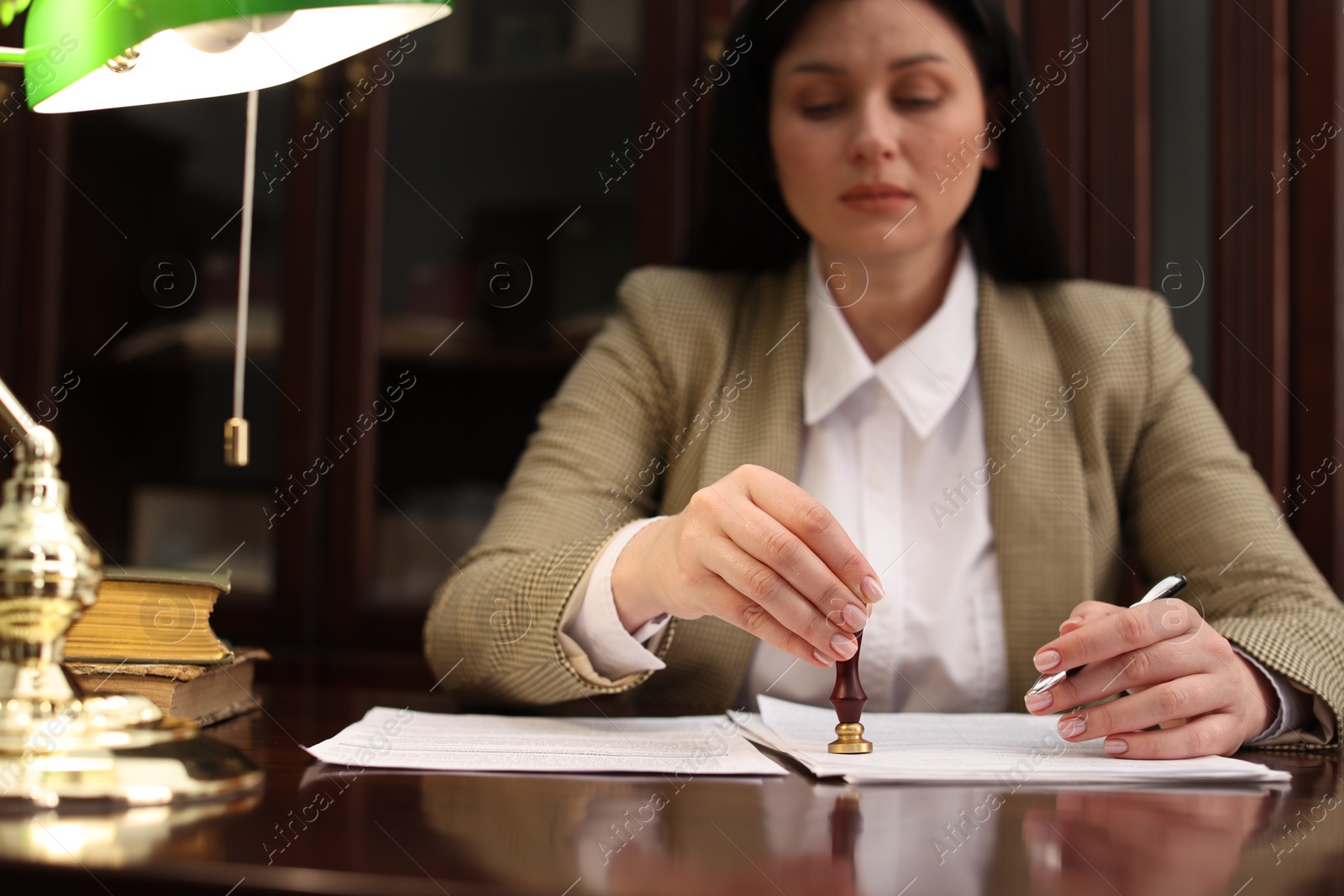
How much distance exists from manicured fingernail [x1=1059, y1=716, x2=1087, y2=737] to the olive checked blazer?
0.95 feet

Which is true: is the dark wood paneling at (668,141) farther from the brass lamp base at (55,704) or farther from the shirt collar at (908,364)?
the brass lamp base at (55,704)

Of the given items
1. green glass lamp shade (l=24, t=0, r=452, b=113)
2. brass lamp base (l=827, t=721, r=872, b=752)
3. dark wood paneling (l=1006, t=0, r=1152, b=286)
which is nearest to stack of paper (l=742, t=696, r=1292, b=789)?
brass lamp base (l=827, t=721, r=872, b=752)

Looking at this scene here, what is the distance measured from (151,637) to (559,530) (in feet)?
1.33

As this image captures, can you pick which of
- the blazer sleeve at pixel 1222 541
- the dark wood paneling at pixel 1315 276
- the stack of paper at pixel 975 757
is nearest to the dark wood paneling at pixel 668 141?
the blazer sleeve at pixel 1222 541

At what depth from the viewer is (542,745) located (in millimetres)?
742

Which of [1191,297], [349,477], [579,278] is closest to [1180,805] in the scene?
[1191,297]

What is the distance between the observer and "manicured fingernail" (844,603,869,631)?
2.35 ft

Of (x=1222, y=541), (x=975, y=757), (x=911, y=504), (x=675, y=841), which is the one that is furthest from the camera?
(x=911, y=504)

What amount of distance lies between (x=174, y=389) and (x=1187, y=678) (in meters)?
1.65

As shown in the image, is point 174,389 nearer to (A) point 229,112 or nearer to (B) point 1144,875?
(A) point 229,112

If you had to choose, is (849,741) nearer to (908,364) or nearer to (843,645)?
(843,645)

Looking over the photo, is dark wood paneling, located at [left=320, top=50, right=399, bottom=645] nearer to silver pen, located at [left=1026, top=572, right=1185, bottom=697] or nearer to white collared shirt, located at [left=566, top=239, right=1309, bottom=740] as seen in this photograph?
white collared shirt, located at [left=566, top=239, right=1309, bottom=740]

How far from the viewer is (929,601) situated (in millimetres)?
1168

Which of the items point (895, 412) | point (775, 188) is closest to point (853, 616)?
point (895, 412)
